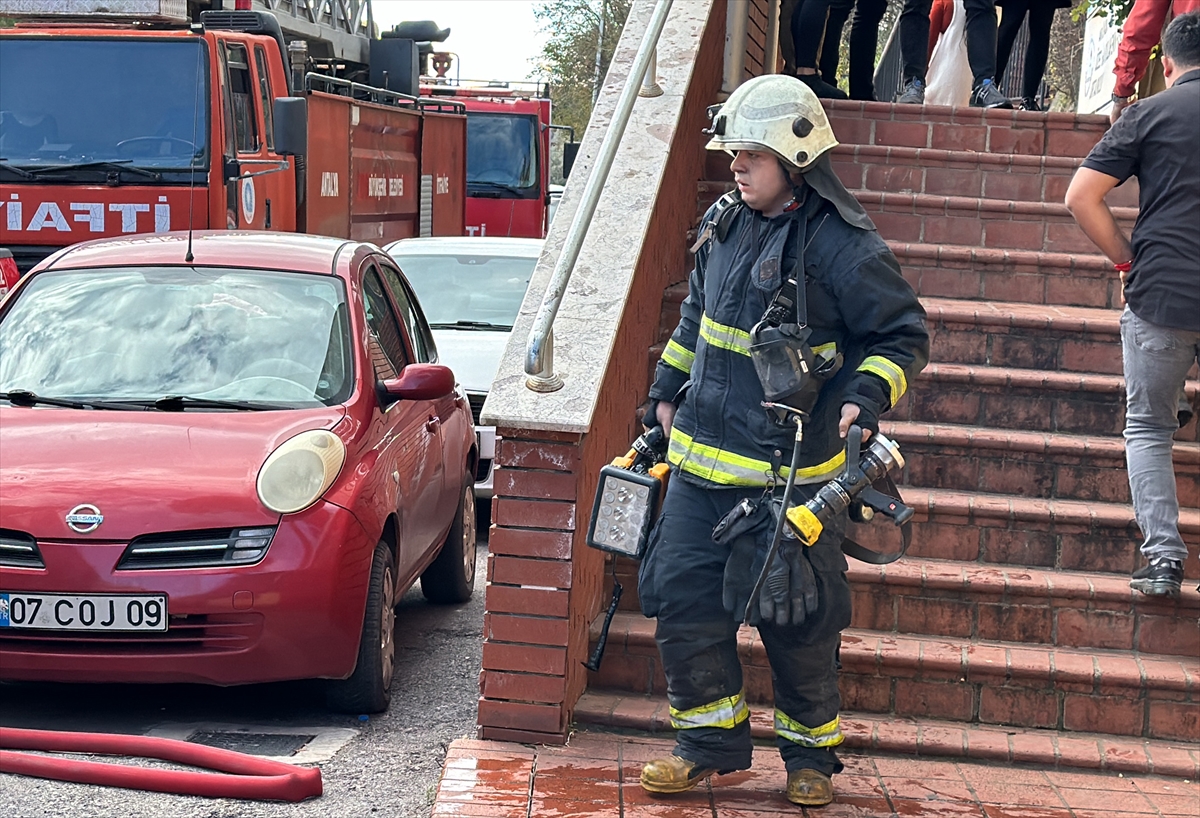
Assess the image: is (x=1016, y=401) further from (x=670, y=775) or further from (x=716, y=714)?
(x=670, y=775)

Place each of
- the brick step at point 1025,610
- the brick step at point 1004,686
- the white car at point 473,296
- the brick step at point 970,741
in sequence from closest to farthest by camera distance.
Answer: the brick step at point 970,741
the brick step at point 1004,686
the brick step at point 1025,610
the white car at point 473,296

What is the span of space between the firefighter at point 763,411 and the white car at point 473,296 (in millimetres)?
4397

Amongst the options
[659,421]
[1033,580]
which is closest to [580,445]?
[659,421]

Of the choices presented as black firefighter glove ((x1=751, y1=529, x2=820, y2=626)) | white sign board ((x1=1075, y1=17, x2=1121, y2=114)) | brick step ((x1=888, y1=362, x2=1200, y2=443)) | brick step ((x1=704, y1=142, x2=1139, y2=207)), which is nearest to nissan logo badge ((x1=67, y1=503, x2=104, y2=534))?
black firefighter glove ((x1=751, y1=529, x2=820, y2=626))

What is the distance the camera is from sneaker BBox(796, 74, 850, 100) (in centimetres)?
845

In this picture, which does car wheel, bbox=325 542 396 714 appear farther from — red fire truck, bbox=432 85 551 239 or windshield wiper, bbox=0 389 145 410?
red fire truck, bbox=432 85 551 239

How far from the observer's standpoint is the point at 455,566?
7164 millimetres

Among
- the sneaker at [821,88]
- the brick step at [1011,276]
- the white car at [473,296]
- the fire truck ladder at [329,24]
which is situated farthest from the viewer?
the fire truck ladder at [329,24]

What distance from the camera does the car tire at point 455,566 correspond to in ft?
23.4

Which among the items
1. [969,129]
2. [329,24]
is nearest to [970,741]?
[969,129]

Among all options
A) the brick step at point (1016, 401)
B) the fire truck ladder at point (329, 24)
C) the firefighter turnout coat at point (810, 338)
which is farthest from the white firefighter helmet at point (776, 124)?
the fire truck ladder at point (329, 24)

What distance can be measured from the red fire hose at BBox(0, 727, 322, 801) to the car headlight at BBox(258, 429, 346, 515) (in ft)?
2.74

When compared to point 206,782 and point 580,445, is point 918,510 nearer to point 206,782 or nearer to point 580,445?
point 580,445

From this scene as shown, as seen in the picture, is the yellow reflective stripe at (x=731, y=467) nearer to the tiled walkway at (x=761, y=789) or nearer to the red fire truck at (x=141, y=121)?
the tiled walkway at (x=761, y=789)
